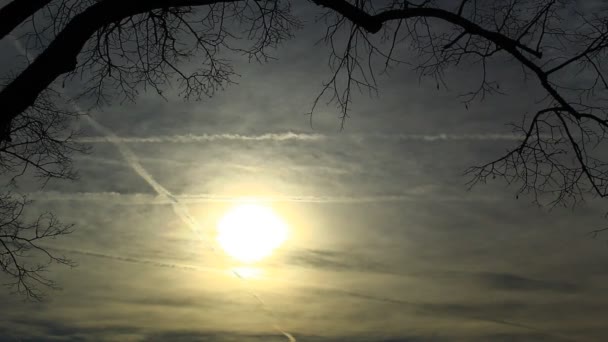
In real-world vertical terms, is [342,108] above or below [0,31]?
above

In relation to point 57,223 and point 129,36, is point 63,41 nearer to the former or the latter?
point 129,36

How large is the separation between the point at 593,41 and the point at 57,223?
28.0 feet

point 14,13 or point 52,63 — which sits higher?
point 14,13

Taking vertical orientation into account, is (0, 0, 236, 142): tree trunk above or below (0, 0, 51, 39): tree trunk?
below

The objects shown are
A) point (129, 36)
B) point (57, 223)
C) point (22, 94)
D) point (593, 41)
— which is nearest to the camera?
point (22, 94)

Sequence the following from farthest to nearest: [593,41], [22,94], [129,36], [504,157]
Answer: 1. [129,36]
2. [504,157]
3. [593,41]
4. [22,94]

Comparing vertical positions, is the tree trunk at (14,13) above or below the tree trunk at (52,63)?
above

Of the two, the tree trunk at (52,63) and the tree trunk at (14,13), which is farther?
the tree trunk at (14,13)

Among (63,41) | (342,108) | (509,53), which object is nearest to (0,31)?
(63,41)

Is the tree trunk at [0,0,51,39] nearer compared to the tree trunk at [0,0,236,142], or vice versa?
the tree trunk at [0,0,236,142]

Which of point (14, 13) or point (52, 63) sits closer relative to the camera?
point (52, 63)

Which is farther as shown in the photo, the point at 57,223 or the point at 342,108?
the point at 57,223

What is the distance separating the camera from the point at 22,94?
5078 millimetres

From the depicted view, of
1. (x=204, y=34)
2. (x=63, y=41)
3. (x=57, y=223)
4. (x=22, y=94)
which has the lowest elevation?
(x=22, y=94)
